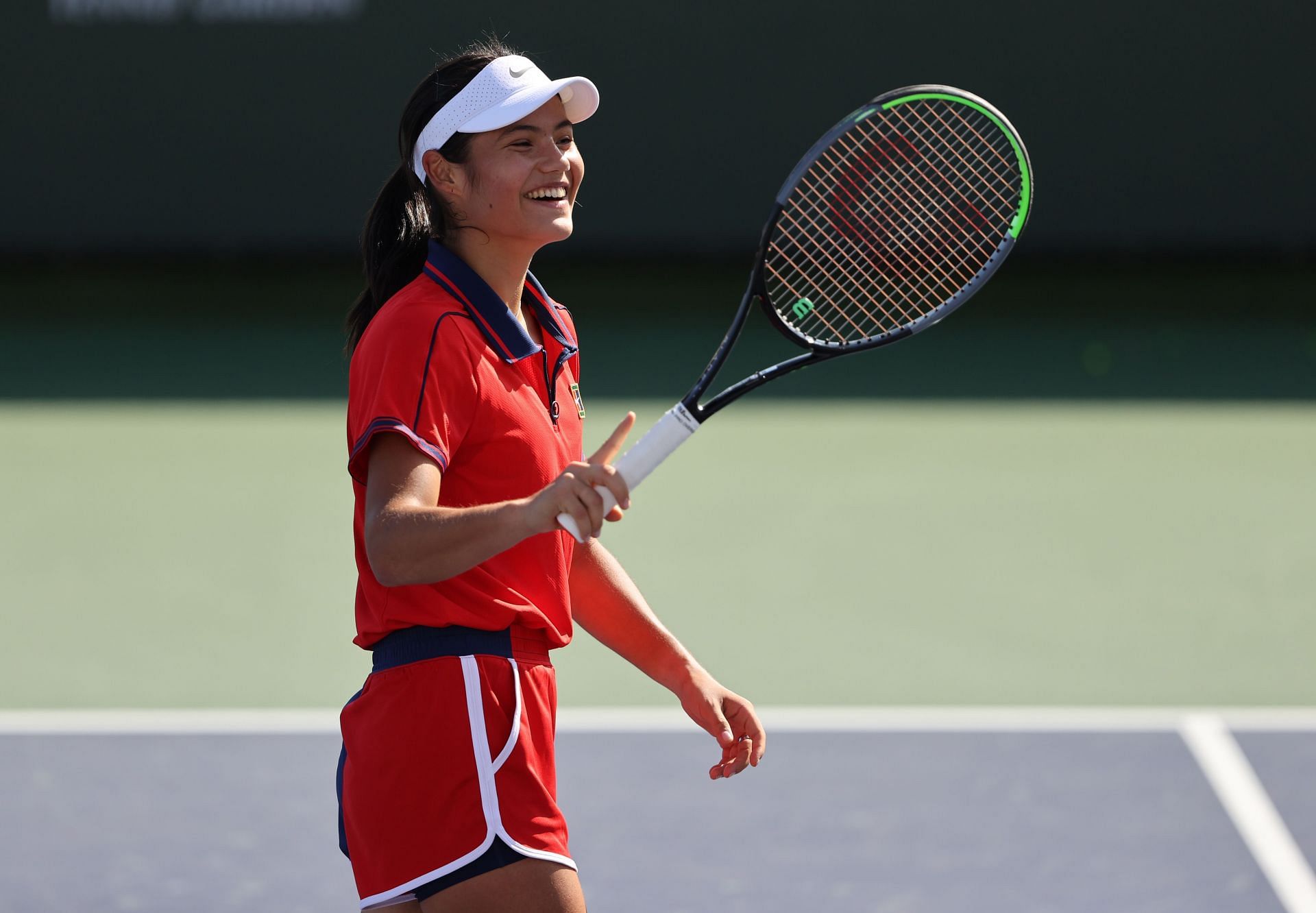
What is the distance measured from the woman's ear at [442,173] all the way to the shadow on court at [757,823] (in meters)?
1.63

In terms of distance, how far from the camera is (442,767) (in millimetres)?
2094

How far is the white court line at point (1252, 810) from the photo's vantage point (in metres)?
3.40

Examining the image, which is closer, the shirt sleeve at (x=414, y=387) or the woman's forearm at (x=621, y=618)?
the shirt sleeve at (x=414, y=387)

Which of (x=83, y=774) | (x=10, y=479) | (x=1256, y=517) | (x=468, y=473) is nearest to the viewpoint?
(x=468, y=473)

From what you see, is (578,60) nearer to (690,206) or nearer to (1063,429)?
(690,206)

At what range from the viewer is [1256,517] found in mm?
6043

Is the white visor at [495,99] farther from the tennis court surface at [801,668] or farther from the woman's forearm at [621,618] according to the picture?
the tennis court surface at [801,668]

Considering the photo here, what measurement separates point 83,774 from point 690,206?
23.4 ft

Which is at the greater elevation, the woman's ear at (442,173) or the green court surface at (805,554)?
the woman's ear at (442,173)

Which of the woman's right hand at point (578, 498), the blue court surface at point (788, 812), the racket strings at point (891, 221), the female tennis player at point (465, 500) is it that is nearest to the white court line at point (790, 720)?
the blue court surface at point (788, 812)

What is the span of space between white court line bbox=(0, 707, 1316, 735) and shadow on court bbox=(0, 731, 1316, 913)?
5 cm

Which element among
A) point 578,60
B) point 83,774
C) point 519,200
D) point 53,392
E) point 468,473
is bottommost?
point 53,392

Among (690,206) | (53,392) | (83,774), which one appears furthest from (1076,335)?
(83,774)

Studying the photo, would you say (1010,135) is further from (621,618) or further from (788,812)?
(788,812)
